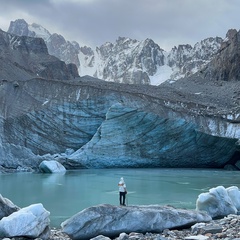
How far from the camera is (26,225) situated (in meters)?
6.74

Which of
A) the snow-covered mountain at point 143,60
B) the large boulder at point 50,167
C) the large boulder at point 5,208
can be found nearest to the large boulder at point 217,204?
the large boulder at point 5,208

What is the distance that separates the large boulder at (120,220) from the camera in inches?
271

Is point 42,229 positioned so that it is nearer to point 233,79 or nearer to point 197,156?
point 197,156

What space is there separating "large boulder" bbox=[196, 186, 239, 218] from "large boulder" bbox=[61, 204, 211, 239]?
1.32m

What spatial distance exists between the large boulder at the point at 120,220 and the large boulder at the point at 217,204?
1320mm

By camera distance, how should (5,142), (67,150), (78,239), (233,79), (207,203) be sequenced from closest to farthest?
(78,239)
(207,203)
(5,142)
(67,150)
(233,79)

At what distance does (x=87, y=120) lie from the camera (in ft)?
97.7

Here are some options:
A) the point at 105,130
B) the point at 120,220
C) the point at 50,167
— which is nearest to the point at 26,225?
the point at 120,220

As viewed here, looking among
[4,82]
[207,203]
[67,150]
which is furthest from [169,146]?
[207,203]

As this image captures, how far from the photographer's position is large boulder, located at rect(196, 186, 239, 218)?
8945 millimetres

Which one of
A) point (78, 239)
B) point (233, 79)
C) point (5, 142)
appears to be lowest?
point (78, 239)

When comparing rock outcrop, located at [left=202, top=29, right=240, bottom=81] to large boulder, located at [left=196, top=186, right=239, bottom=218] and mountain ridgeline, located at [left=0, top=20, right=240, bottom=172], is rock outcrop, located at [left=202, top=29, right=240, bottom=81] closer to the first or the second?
mountain ridgeline, located at [left=0, top=20, right=240, bottom=172]

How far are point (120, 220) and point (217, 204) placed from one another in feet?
9.17

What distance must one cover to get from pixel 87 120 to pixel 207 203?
2116cm
